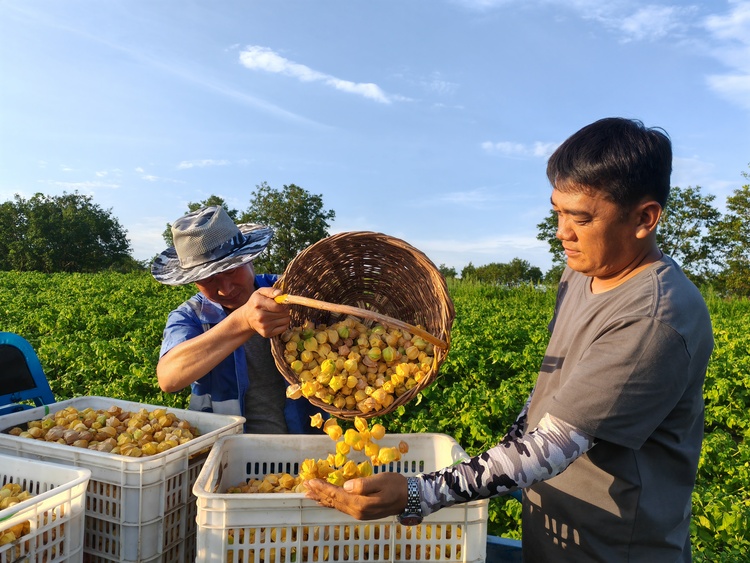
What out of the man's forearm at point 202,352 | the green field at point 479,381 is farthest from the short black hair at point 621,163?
the green field at point 479,381

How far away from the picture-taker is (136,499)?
1.91 meters

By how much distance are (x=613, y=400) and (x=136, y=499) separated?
62.4 inches

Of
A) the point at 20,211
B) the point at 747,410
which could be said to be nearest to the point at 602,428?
the point at 747,410

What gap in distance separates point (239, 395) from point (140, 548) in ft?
3.12

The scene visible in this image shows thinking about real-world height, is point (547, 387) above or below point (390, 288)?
below

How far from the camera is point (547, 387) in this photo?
1929mm

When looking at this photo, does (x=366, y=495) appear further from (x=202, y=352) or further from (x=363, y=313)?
(x=202, y=352)

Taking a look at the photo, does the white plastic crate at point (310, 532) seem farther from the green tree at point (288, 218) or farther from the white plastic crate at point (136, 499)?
the green tree at point (288, 218)

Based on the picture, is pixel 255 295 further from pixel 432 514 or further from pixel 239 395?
pixel 432 514

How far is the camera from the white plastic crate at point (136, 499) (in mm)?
1913

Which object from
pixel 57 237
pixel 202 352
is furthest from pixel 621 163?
pixel 57 237

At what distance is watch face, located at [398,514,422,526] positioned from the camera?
1596 millimetres

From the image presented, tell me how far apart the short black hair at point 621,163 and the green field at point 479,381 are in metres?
2.97

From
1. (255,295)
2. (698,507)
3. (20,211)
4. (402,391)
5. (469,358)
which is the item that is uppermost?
(20,211)
